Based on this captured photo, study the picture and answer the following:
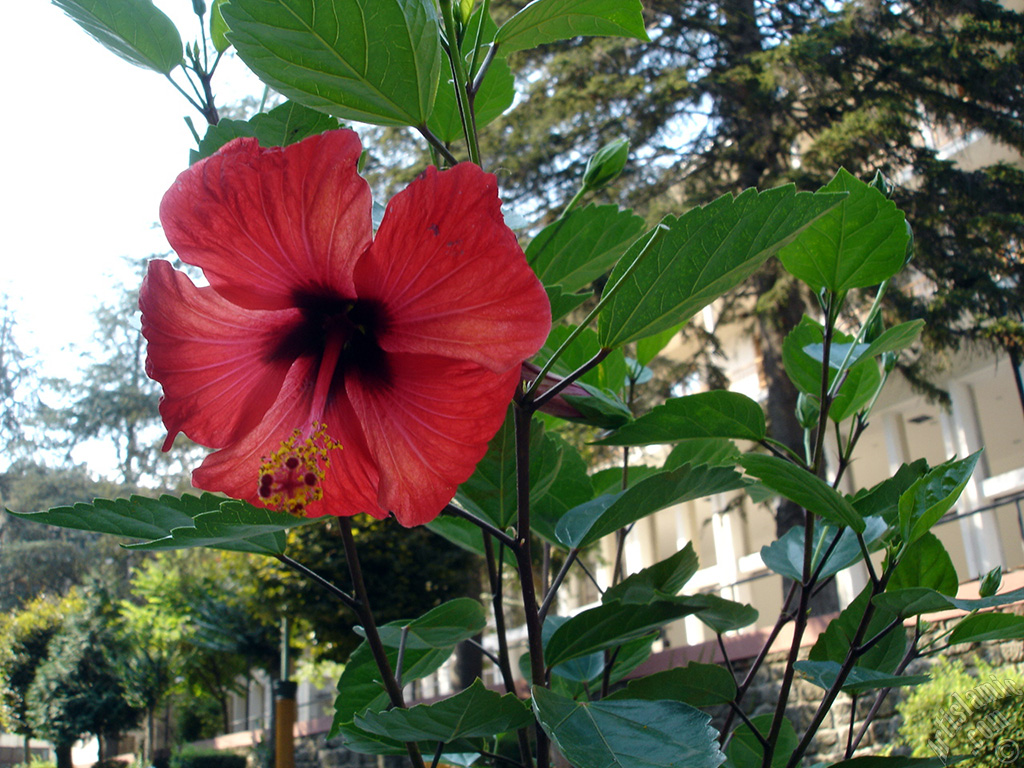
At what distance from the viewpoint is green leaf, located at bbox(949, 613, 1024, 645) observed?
595 mm

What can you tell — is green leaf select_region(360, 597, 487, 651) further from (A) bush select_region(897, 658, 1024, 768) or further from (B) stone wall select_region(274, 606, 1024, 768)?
(B) stone wall select_region(274, 606, 1024, 768)

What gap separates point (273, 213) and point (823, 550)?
1.84ft

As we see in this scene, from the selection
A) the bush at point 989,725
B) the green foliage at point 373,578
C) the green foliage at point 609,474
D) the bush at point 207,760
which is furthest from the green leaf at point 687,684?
the bush at point 207,760

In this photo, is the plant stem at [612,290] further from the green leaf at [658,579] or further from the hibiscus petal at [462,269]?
the green leaf at [658,579]

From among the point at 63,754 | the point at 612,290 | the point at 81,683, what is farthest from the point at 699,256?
the point at 63,754

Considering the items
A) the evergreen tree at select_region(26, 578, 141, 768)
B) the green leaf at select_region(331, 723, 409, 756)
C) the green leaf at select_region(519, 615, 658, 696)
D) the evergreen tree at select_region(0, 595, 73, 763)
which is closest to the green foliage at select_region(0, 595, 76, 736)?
the evergreen tree at select_region(0, 595, 73, 763)

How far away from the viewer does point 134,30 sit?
0.60m

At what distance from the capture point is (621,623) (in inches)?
20.4

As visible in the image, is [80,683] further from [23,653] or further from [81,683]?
[23,653]

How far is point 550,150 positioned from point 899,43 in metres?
3.69

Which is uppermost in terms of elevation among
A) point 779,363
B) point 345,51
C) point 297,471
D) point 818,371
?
point 779,363

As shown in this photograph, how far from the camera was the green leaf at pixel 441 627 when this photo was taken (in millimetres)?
597

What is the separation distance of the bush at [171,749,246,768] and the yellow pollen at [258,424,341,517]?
12.0 meters

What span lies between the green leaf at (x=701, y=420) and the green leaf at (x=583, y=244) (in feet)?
0.39
